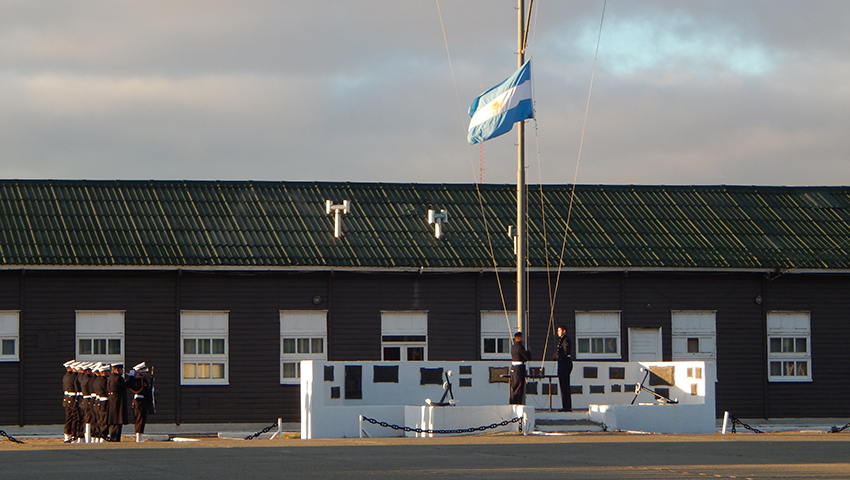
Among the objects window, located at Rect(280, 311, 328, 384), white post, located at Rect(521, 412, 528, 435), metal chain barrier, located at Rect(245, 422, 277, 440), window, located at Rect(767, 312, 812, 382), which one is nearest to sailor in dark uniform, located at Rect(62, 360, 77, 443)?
metal chain barrier, located at Rect(245, 422, 277, 440)

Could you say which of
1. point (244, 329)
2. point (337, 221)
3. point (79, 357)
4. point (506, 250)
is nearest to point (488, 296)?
point (506, 250)

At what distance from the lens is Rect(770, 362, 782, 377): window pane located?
3353cm

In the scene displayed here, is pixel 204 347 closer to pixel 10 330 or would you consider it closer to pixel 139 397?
pixel 10 330

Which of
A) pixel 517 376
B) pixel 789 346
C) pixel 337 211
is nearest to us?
pixel 517 376

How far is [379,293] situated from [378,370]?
5783 millimetres

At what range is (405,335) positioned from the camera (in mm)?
32000

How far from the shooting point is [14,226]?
31.3m

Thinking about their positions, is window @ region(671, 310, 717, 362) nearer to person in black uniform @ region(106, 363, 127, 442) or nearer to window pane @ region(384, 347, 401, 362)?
window pane @ region(384, 347, 401, 362)

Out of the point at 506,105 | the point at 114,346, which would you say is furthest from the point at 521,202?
the point at 114,346

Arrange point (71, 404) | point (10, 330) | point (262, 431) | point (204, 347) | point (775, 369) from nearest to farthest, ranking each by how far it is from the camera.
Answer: point (71, 404)
point (262, 431)
point (10, 330)
point (204, 347)
point (775, 369)

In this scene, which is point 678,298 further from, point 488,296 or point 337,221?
point 337,221

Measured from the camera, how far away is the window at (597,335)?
32.7 metres

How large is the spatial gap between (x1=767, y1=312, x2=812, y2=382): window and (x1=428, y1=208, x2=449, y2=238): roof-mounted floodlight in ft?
31.4

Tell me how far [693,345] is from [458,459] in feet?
58.0
